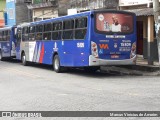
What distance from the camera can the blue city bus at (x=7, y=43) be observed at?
3049 centimetres

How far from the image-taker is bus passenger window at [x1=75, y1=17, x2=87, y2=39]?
18.2 m

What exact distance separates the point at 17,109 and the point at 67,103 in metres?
1.39

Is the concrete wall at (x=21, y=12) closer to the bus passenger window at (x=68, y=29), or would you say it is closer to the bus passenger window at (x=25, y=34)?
the bus passenger window at (x=25, y=34)

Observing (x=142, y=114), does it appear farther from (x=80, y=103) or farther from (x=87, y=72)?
(x=87, y=72)

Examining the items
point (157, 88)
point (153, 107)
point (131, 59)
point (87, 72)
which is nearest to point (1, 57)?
point (87, 72)

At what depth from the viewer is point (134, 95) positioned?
39.2ft

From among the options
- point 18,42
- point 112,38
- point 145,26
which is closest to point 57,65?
point 112,38

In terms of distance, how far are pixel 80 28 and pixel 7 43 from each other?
1434cm

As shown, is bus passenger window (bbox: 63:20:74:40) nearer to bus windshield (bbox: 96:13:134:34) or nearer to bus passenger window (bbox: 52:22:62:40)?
bus passenger window (bbox: 52:22:62:40)

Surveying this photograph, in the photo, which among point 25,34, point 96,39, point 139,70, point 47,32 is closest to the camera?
point 96,39

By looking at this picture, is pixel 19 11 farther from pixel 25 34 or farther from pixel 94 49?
pixel 94 49

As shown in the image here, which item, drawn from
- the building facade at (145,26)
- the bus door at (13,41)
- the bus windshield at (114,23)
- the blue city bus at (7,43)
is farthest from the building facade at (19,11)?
the bus windshield at (114,23)

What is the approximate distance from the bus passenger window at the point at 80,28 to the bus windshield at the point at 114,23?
65 centimetres

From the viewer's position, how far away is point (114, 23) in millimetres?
18188
